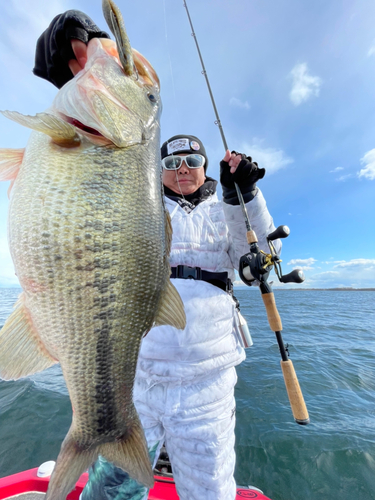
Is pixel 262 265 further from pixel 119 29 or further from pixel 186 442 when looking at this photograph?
pixel 119 29

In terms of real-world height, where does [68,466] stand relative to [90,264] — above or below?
below

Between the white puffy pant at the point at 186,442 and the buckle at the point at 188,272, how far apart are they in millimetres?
862

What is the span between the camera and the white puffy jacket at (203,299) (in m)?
1.99

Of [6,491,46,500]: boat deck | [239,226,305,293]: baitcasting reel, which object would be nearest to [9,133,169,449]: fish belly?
[239,226,305,293]: baitcasting reel

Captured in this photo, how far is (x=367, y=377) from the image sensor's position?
668 centimetres

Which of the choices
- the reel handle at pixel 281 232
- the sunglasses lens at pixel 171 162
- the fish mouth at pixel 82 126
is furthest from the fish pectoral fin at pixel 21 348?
the sunglasses lens at pixel 171 162

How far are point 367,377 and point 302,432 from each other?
3878mm

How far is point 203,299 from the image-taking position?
2.12 meters

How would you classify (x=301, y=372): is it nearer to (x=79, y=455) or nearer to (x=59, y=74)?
(x=79, y=455)

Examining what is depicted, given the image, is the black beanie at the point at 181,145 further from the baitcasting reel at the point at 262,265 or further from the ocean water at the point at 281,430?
the ocean water at the point at 281,430

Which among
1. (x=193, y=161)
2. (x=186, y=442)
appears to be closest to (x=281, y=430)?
(x=186, y=442)

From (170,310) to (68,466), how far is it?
85cm

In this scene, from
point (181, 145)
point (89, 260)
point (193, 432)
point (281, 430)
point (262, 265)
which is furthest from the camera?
point (281, 430)

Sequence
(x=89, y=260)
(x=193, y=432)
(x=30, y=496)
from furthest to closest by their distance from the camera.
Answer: (x=30, y=496)
(x=193, y=432)
(x=89, y=260)
